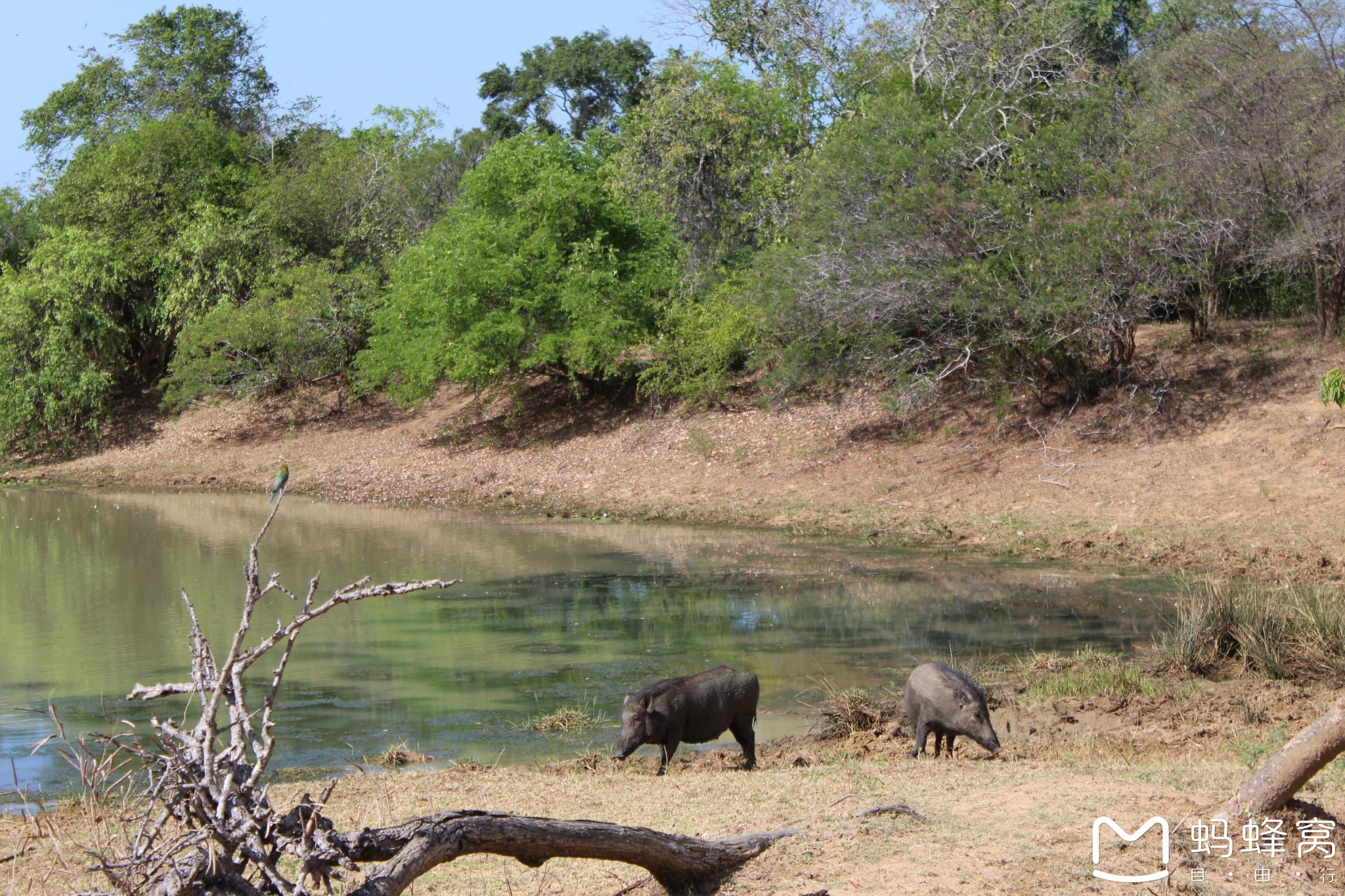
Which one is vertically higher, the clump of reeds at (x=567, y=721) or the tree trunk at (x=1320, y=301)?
the tree trunk at (x=1320, y=301)

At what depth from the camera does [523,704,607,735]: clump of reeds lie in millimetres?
9680

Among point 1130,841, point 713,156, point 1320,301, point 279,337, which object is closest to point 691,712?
point 1130,841

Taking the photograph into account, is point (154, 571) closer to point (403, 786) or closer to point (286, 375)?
point (403, 786)

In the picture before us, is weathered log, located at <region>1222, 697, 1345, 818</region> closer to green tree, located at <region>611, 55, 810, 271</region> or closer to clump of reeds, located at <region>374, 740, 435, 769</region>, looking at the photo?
clump of reeds, located at <region>374, 740, 435, 769</region>

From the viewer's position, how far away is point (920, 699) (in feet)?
28.9

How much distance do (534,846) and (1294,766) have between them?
3557 mm

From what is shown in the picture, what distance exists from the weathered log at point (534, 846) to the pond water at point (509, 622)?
3.83 m

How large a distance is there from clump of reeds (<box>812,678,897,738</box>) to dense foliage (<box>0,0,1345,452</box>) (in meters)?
11.2

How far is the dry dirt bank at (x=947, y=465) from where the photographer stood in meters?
16.7

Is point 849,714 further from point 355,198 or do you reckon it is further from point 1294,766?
point 355,198

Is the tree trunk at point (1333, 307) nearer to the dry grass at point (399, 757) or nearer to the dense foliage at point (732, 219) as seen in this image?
the dense foliage at point (732, 219)

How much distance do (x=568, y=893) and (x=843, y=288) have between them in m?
16.9

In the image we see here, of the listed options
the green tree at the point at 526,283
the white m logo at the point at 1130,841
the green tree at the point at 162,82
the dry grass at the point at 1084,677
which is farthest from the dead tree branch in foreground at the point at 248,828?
the green tree at the point at 162,82

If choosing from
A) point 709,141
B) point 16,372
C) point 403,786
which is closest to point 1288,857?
point 403,786
